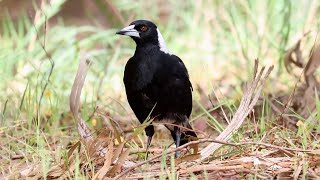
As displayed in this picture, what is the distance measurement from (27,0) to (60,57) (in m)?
1.83

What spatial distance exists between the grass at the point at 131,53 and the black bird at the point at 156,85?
117 mm

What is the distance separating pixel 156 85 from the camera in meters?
3.98

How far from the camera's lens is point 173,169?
2762 millimetres

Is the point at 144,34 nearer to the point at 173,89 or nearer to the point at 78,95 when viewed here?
the point at 173,89

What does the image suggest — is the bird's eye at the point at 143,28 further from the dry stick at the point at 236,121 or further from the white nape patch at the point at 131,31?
the dry stick at the point at 236,121

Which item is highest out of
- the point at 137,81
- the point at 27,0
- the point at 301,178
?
the point at 27,0

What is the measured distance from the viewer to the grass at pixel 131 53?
133 inches

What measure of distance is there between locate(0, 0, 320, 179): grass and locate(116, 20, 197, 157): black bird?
0.39 feet

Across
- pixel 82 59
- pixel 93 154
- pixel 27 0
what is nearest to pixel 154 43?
pixel 82 59

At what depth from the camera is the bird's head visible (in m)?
4.27

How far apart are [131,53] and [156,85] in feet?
7.94

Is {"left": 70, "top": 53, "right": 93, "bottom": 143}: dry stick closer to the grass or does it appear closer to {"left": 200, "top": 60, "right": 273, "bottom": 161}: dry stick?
the grass

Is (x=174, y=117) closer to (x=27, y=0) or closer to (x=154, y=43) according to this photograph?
(x=154, y=43)

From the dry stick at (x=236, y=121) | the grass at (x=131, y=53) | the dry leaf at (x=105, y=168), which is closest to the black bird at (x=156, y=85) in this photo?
the grass at (x=131, y=53)
